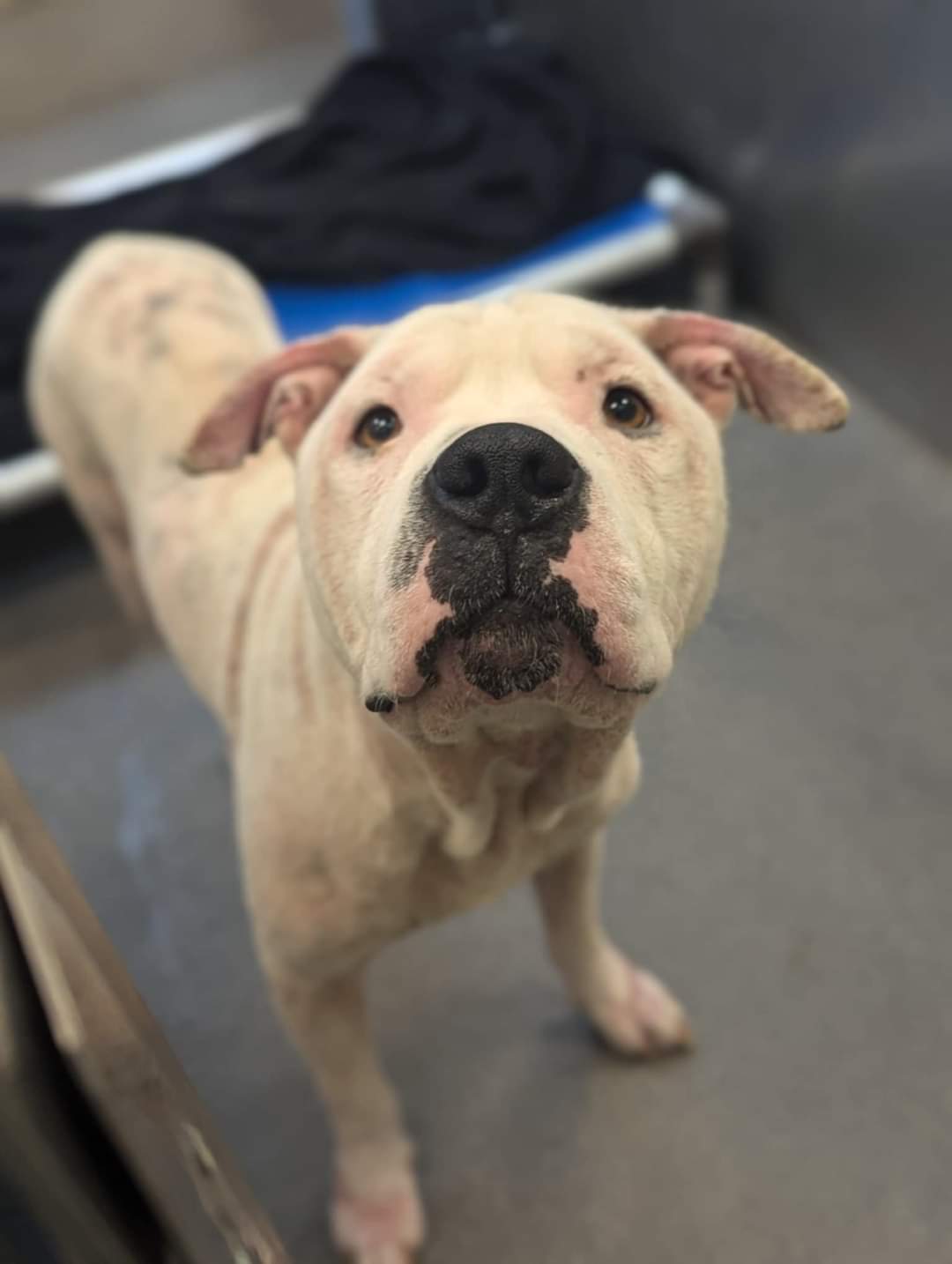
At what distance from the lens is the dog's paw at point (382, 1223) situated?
46.1 inches

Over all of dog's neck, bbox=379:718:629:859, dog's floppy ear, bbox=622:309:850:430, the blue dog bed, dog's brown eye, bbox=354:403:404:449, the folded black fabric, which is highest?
dog's brown eye, bbox=354:403:404:449

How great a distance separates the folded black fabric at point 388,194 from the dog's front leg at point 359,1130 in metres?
1.39

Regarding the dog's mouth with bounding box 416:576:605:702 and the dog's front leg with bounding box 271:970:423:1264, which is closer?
the dog's mouth with bounding box 416:576:605:702

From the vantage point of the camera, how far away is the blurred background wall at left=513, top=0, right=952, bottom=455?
1808mm

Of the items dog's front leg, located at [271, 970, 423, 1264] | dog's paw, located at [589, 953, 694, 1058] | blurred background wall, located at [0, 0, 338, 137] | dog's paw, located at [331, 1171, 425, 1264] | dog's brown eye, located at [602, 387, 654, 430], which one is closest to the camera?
dog's brown eye, located at [602, 387, 654, 430]

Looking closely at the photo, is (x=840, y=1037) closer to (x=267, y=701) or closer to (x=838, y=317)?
(x=267, y=701)

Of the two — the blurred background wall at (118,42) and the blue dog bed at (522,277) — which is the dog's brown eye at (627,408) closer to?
the blue dog bed at (522,277)

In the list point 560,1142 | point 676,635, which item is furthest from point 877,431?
point 676,635

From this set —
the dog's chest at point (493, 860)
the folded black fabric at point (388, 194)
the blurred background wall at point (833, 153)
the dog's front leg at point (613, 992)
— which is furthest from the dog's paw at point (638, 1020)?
the folded black fabric at point (388, 194)

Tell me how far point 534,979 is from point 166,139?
7.25 feet

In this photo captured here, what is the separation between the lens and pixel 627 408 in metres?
0.73

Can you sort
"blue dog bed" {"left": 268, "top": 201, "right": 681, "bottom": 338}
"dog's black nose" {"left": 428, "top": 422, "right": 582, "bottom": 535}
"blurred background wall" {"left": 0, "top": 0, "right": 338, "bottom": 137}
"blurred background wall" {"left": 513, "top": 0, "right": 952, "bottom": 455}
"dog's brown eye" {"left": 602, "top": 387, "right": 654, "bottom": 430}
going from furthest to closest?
1. "blurred background wall" {"left": 0, "top": 0, "right": 338, "bottom": 137}
2. "blue dog bed" {"left": 268, "top": 201, "right": 681, "bottom": 338}
3. "blurred background wall" {"left": 513, "top": 0, "right": 952, "bottom": 455}
4. "dog's brown eye" {"left": 602, "top": 387, "right": 654, "bottom": 430}
5. "dog's black nose" {"left": 428, "top": 422, "right": 582, "bottom": 535}

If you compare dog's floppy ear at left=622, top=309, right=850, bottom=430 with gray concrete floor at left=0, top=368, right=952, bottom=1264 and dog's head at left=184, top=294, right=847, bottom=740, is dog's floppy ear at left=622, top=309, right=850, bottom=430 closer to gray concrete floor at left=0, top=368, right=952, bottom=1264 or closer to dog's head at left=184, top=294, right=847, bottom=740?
dog's head at left=184, top=294, right=847, bottom=740

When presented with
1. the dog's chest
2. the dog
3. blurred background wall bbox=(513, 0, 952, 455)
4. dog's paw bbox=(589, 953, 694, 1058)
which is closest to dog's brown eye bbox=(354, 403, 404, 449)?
the dog
